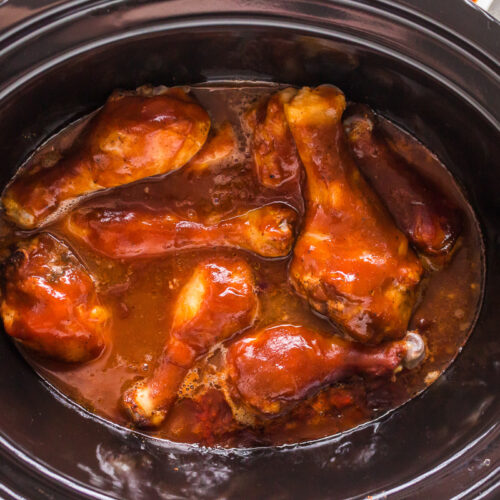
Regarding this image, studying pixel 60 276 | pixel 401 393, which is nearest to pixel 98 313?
pixel 60 276

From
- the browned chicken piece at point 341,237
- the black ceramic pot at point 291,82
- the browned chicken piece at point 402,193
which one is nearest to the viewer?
the black ceramic pot at point 291,82

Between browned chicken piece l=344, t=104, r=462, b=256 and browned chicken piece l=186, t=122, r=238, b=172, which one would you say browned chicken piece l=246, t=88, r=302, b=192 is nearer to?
browned chicken piece l=186, t=122, r=238, b=172

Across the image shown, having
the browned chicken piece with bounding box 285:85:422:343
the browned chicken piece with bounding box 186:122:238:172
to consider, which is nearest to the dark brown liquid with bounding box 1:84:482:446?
the browned chicken piece with bounding box 186:122:238:172

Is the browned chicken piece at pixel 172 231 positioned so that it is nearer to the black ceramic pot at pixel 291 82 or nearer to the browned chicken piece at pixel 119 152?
the browned chicken piece at pixel 119 152

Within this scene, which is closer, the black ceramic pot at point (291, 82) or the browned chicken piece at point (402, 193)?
the black ceramic pot at point (291, 82)

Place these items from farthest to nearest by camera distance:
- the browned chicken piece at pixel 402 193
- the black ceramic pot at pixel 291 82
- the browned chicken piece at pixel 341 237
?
1. the browned chicken piece at pixel 402 193
2. the browned chicken piece at pixel 341 237
3. the black ceramic pot at pixel 291 82

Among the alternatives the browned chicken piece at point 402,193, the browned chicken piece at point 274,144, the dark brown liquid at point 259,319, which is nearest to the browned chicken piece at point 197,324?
the dark brown liquid at point 259,319
